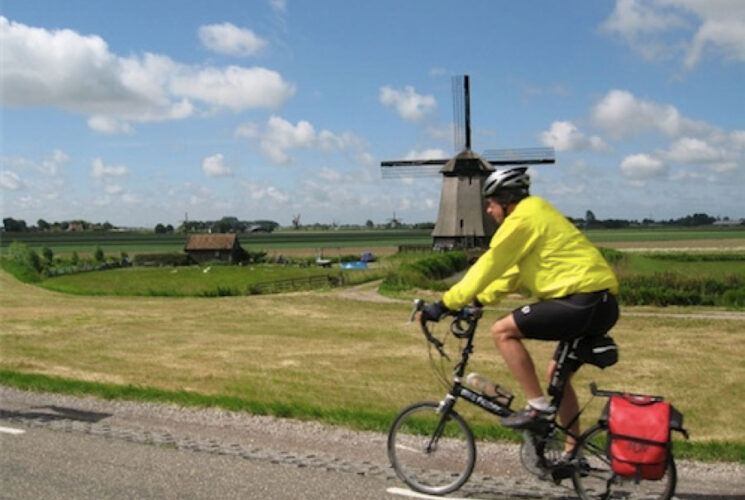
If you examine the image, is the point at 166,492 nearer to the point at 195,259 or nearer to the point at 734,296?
the point at 734,296

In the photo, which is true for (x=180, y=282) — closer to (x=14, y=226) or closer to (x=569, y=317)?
(x=569, y=317)

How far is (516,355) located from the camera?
5.05m

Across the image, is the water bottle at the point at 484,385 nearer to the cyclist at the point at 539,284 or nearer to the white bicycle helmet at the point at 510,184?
the cyclist at the point at 539,284

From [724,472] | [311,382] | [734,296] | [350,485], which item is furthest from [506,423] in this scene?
[734,296]

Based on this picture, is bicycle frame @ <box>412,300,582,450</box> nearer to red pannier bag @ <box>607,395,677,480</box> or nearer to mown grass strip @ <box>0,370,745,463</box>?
red pannier bag @ <box>607,395,677,480</box>

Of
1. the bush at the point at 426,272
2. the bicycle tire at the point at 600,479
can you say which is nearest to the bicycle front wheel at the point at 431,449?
the bicycle tire at the point at 600,479

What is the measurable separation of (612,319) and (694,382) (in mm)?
10150

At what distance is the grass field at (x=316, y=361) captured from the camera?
9938 millimetres

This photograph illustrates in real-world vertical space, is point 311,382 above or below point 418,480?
below

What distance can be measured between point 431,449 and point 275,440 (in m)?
1.91

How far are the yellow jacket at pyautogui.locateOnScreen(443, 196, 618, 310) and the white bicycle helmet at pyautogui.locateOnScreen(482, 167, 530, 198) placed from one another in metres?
0.15

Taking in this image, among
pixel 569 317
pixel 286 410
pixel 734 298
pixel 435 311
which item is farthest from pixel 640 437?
pixel 734 298

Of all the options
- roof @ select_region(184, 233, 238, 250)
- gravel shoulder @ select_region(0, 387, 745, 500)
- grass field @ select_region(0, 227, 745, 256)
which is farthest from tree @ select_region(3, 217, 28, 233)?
gravel shoulder @ select_region(0, 387, 745, 500)

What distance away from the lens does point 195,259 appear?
87.5 metres
